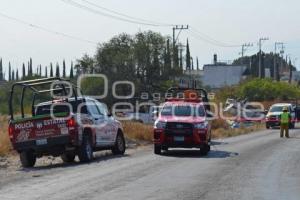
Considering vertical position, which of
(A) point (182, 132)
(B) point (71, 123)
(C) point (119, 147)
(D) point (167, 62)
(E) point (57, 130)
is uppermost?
(D) point (167, 62)

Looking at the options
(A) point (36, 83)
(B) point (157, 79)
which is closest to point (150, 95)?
(B) point (157, 79)

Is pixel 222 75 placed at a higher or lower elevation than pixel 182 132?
higher

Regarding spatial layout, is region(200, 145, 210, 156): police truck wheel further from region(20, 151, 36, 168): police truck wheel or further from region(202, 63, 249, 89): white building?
region(202, 63, 249, 89): white building

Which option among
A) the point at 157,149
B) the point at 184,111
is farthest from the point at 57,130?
the point at 184,111

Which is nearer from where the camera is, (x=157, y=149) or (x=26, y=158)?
(x=26, y=158)

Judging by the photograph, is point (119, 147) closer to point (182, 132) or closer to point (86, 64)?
point (182, 132)

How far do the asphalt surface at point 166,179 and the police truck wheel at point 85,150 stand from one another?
0.33 meters

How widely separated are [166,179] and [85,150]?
18.2ft

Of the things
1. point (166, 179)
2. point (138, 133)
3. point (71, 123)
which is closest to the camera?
point (166, 179)

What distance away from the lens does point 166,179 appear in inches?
613

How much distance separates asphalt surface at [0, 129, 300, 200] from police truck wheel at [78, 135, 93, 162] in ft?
1.10

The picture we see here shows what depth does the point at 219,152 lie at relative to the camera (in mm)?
25125

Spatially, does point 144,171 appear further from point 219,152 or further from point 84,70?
point 84,70

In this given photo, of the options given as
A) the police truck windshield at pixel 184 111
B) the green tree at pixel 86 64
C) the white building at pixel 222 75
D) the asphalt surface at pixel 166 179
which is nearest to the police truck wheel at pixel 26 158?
the asphalt surface at pixel 166 179
